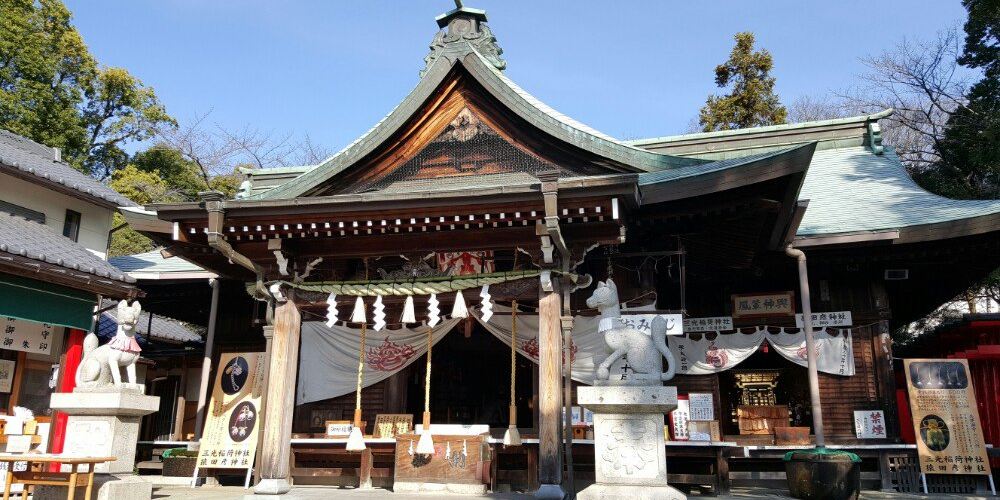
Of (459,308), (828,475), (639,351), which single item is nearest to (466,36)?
(459,308)

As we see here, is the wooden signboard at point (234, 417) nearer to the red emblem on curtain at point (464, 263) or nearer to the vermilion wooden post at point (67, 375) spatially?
the vermilion wooden post at point (67, 375)

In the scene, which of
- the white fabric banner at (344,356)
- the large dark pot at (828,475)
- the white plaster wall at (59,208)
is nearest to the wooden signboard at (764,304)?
the large dark pot at (828,475)

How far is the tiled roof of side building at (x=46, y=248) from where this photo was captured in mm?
11128

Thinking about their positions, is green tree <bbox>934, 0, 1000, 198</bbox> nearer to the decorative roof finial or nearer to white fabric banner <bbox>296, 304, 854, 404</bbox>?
white fabric banner <bbox>296, 304, 854, 404</bbox>

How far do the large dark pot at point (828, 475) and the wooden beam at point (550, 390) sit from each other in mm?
3241

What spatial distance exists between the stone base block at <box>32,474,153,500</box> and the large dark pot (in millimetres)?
8320

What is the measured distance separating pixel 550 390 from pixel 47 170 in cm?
1208

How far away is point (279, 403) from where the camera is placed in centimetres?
954

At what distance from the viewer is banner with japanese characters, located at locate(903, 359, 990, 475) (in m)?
10.2

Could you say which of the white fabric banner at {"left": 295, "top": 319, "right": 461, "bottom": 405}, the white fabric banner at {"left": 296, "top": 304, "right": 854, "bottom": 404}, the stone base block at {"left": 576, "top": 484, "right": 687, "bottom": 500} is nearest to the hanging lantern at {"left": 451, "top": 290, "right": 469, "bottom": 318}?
the white fabric banner at {"left": 296, "top": 304, "right": 854, "bottom": 404}

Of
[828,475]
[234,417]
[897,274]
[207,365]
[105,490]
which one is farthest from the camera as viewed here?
[207,365]

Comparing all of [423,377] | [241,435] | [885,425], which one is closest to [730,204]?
[885,425]

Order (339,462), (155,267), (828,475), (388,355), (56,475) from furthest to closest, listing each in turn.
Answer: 1. (155,267)
2. (388,355)
3. (339,462)
4. (828,475)
5. (56,475)

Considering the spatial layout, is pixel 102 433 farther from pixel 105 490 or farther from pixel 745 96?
pixel 745 96
